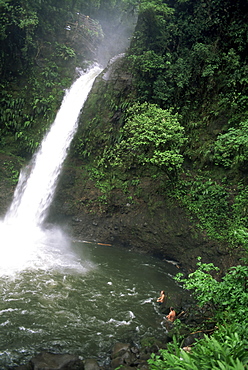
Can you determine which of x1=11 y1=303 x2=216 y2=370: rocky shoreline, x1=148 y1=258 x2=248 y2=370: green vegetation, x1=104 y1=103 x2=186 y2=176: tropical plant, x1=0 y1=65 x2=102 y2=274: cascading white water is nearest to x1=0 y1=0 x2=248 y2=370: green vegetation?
x1=104 y1=103 x2=186 y2=176: tropical plant

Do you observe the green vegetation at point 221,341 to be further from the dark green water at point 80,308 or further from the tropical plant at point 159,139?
the tropical plant at point 159,139

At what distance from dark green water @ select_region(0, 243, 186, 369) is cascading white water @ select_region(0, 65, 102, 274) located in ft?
3.27

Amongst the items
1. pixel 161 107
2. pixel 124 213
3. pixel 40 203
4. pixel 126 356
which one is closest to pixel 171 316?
pixel 126 356

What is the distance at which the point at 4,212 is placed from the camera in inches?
502

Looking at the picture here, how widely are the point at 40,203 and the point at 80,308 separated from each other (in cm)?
742

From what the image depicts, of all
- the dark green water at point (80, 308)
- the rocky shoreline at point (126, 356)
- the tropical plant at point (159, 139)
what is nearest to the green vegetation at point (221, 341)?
the rocky shoreline at point (126, 356)

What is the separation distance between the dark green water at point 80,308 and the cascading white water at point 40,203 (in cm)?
100

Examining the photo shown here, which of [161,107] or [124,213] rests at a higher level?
[161,107]

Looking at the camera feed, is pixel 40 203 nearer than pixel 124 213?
No

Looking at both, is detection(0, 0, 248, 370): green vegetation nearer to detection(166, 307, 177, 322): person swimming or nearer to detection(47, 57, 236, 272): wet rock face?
detection(47, 57, 236, 272): wet rock face

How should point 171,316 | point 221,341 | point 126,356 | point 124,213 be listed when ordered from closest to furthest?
point 221,341
point 126,356
point 171,316
point 124,213

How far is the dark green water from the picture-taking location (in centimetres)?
523

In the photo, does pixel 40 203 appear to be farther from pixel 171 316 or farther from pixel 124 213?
pixel 171 316

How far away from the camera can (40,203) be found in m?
12.9
